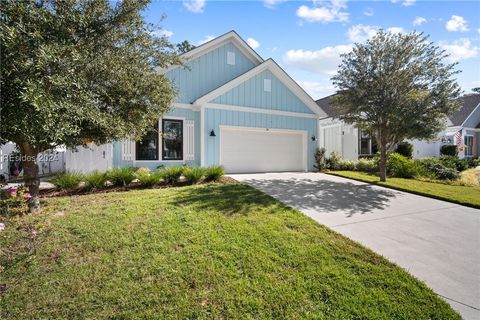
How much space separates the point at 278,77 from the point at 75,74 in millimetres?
10704

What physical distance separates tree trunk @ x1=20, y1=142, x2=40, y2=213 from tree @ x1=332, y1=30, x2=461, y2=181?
34.8 ft

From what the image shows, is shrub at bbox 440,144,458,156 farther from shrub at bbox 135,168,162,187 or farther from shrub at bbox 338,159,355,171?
shrub at bbox 135,168,162,187

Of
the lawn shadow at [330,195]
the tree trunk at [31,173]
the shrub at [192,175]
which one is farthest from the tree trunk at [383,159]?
the tree trunk at [31,173]

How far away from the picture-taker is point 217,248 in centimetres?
411

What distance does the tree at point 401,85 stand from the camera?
9289 millimetres

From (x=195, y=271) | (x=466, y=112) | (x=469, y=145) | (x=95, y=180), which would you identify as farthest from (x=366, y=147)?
(x=195, y=271)

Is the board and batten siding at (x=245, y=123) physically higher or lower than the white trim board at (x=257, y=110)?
lower

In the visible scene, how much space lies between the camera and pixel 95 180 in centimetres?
750

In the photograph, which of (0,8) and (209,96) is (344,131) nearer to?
(209,96)

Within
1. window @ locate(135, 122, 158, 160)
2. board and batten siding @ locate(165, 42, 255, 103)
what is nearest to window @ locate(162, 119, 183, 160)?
window @ locate(135, 122, 158, 160)

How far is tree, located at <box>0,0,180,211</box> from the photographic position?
12.4ft

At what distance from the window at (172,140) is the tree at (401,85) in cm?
A: 751

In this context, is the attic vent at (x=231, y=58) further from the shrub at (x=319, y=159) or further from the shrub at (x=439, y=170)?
the shrub at (x=439, y=170)

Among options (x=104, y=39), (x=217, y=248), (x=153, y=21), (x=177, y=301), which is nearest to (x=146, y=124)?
(x=104, y=39)
